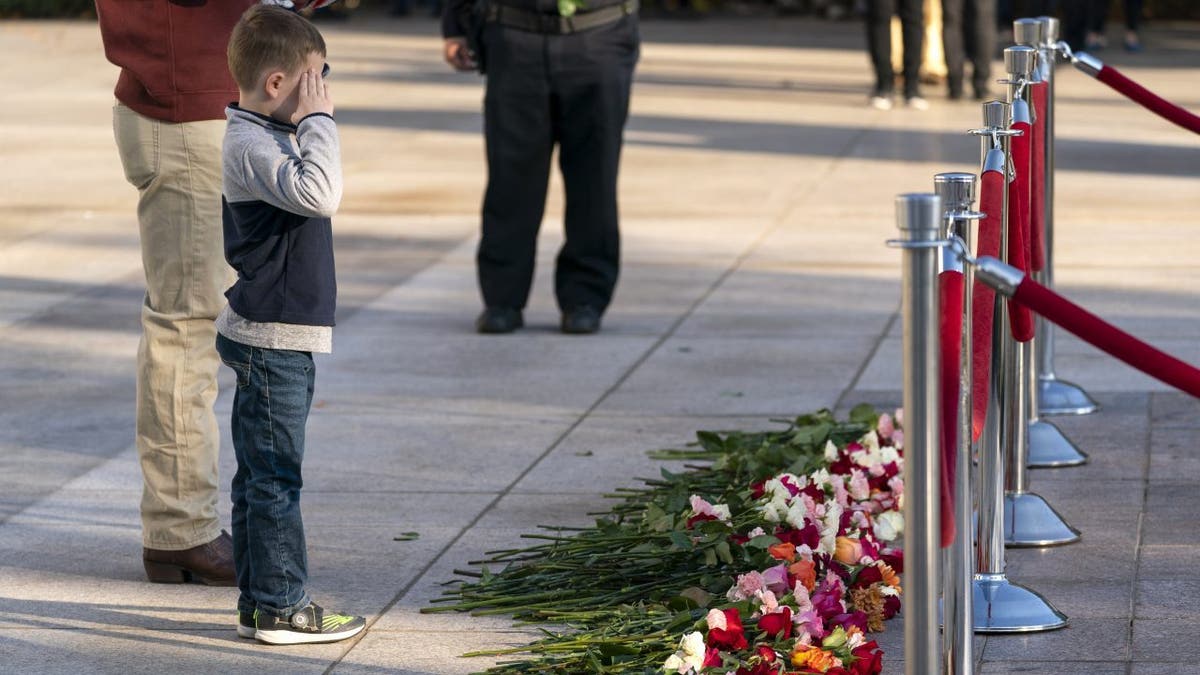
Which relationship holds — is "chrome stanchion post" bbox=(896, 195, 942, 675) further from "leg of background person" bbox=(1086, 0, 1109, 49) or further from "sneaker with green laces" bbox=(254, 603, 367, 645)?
"leg of background person" bbox=(1086, 0, 1109, 49)

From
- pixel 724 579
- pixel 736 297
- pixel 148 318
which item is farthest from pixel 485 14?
pixel 724 579

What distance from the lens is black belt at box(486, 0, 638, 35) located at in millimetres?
7598

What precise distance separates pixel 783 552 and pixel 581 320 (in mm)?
3497

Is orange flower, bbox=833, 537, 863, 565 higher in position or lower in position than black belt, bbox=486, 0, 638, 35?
lower

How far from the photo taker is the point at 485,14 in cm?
775

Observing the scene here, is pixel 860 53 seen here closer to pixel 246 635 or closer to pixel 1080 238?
pixel 1080 238

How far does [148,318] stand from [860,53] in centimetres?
1689

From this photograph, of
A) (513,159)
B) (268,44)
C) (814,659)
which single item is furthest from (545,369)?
(814,659)

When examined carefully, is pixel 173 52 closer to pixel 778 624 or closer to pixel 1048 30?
pixel 778 624

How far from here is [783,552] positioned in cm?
447

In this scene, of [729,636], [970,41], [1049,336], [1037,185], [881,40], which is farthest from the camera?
[970,41]

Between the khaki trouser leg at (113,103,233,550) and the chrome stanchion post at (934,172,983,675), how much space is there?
197 centimetres

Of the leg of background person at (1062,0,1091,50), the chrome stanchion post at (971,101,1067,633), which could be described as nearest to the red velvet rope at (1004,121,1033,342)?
the chrome stanchion post at (971,101,1067,633)

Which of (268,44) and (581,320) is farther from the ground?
(268,44)
